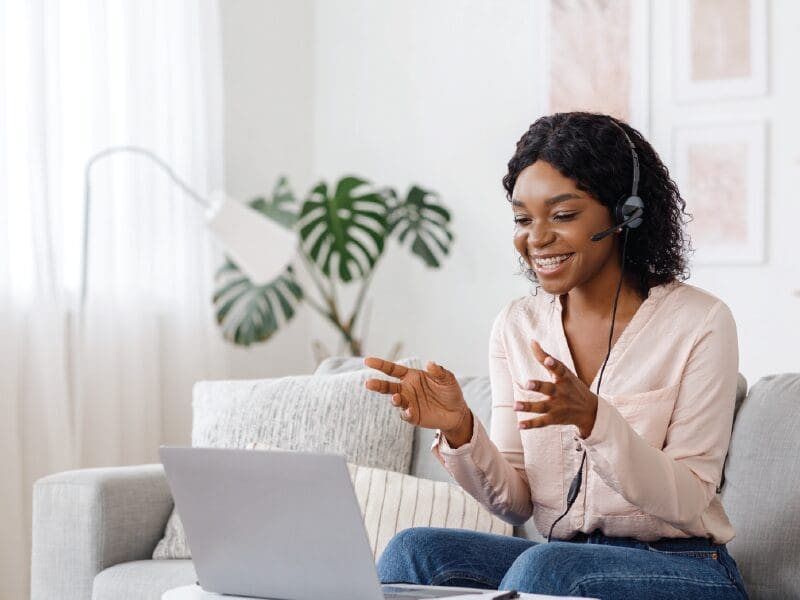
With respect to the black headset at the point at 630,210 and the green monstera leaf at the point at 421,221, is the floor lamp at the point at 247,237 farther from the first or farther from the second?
the black headset at the point at 630,210

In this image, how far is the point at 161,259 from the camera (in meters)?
3.71

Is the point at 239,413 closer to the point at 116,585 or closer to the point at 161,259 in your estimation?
the point at 116,585

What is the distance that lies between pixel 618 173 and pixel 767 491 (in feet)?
2.14

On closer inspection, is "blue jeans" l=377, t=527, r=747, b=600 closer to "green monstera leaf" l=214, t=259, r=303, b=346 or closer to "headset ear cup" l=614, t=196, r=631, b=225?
"headset ear cup" l=614, t=196, r=631, b=225

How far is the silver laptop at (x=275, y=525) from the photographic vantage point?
1168 mm

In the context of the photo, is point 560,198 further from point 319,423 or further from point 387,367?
point 319,423

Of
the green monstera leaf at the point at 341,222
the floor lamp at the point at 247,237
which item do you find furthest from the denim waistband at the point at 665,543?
the green monstera leaf at the point at 341,222

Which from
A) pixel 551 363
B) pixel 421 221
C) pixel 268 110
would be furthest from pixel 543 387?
pixel 268 110

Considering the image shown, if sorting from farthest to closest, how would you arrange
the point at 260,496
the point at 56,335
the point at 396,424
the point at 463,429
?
the point at 56,335 → the point at 396,424 → the point at 463,429 → the point at 260,496

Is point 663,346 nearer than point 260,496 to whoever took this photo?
No

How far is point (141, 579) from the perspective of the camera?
7.33 feet

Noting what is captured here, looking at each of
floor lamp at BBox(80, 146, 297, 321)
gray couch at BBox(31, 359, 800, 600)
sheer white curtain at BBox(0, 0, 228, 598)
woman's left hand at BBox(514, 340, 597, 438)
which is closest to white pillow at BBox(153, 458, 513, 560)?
gray couch at BBox(31, 359, 800, 600)

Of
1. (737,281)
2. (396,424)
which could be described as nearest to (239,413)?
(396,424)

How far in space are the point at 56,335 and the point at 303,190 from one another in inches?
55.9
